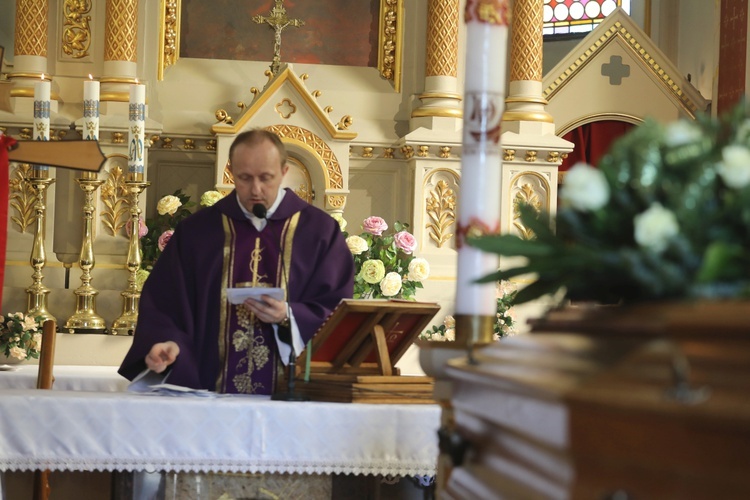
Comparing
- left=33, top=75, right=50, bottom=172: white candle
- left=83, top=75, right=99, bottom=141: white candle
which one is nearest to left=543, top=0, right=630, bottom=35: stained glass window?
left=83, top=75, right=99, bottom=141: white candle

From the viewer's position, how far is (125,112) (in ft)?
25.0

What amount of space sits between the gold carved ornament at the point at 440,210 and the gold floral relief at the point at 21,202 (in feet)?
8.54

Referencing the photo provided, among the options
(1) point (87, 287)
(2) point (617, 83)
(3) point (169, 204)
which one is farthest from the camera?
(2) point (617, 83)

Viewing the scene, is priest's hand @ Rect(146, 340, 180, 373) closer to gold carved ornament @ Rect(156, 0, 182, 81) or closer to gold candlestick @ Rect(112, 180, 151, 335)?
gold candlestick @ Rect(112, 180, 151, 335)

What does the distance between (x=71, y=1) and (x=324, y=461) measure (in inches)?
208

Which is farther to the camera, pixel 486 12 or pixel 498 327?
pixel 498 327

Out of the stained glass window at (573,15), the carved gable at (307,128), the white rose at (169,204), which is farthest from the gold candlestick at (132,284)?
the stained glass window at (573,15)

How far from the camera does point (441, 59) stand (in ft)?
26.0

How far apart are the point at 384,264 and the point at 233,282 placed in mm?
2714

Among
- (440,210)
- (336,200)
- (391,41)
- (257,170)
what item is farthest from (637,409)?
(391,41)

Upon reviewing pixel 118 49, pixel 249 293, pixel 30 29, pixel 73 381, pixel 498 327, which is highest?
pixel 30 29

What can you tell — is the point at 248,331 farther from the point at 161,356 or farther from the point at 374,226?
the point at 374,226

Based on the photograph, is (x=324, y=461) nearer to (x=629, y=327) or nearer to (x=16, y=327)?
(x=629, y=327)

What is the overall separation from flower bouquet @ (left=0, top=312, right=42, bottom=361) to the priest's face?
2.52m
